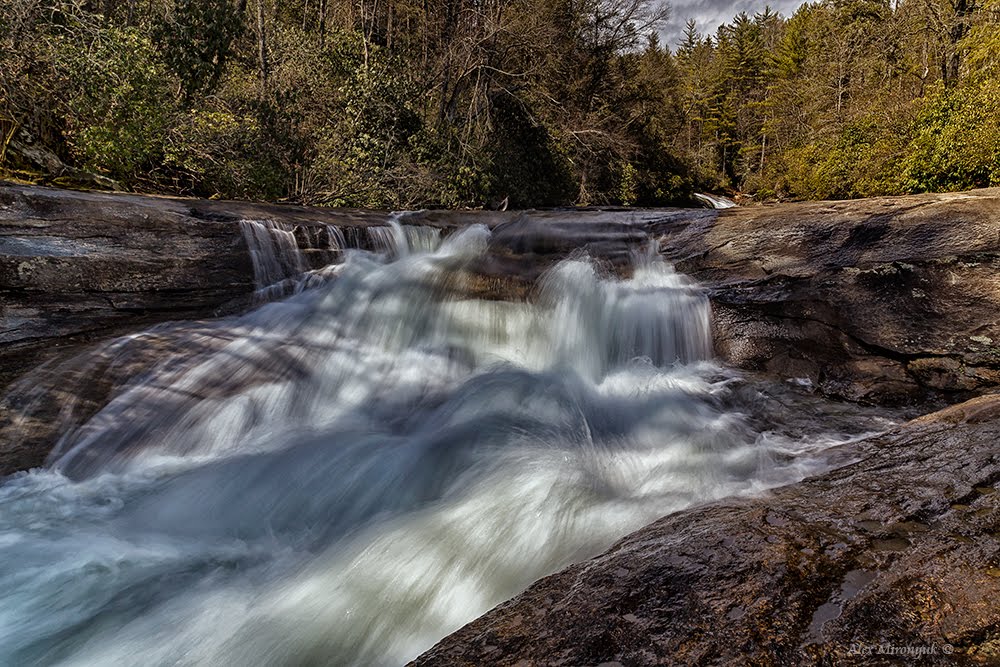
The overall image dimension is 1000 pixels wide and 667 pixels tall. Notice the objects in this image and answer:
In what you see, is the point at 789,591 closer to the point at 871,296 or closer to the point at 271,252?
the point at 871,296

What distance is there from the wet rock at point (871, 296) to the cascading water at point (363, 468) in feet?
1.93

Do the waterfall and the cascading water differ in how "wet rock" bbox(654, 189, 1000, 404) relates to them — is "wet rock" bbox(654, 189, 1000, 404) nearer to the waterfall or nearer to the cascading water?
the cascading water

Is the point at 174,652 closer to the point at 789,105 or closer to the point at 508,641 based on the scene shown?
the point at 508,641

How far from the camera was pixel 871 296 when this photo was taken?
4.63m

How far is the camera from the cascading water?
2.54m

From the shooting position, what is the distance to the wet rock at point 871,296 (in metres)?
4.24

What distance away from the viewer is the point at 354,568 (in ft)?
9.26

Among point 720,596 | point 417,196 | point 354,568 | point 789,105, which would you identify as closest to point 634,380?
point 354,568

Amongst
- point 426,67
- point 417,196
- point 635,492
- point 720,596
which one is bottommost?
point 635,492

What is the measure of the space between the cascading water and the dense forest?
402cm

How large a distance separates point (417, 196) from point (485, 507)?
9920mm

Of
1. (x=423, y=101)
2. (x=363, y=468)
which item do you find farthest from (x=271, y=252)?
(x=423, y=101)

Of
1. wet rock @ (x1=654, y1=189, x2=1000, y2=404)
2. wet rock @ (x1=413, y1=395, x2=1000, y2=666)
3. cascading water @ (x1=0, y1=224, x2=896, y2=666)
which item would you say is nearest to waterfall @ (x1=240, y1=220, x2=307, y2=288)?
cascading water @ (x1=0, y1=224, x2=896, y2=666)

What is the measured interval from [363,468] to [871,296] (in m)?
4.62
